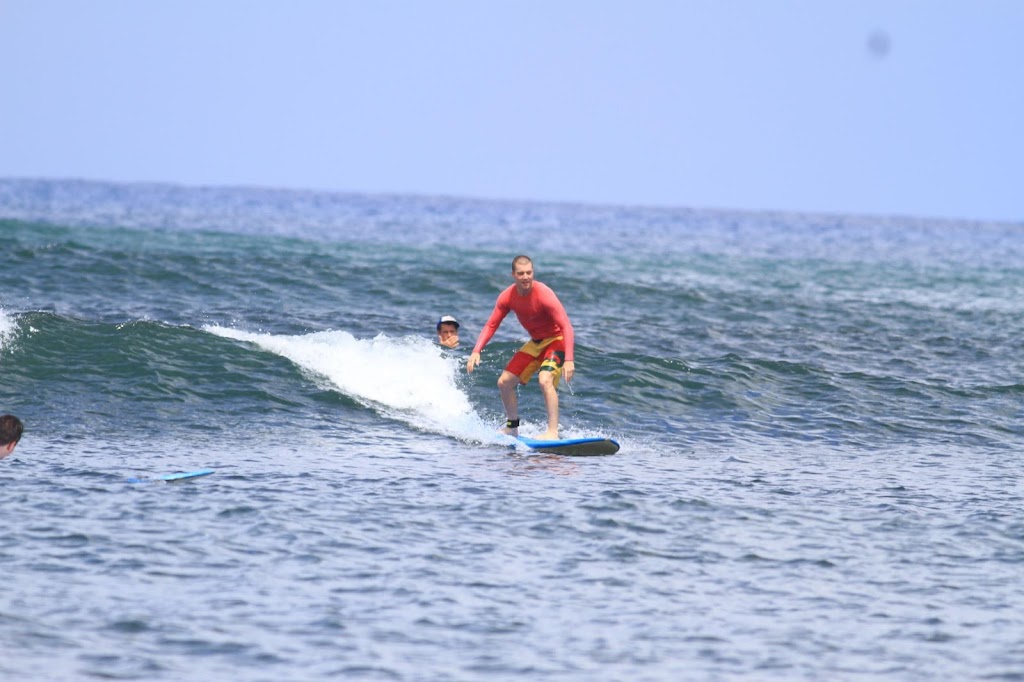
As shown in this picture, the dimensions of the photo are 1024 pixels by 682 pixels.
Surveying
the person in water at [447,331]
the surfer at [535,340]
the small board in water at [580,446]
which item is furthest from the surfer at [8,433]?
the small board in water at [580,446]

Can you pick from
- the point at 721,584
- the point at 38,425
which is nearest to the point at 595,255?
the point at 38,425

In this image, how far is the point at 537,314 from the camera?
49.0 ft

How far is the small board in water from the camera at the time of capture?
14266 millimetres

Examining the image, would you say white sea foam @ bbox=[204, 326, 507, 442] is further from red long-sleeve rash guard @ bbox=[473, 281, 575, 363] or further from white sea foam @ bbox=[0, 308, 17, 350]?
white sea foam @ bbox=[0, 308, 17, 350]

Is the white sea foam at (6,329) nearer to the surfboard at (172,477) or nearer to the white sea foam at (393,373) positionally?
the white sea foam at (393,373)

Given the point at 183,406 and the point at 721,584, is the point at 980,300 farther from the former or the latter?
the point at 721,584

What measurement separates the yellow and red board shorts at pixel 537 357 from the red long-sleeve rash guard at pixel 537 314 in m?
0.09

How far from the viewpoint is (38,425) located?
1466cm

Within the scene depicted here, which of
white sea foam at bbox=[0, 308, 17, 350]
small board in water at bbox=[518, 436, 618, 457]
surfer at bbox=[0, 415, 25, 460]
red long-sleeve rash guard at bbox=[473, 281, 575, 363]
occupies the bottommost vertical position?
small board in water at bbox=[518, 436, 618, 457]

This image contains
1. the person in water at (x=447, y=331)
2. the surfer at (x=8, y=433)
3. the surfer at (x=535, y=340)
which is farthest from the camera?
the person in water at (x=447, y=331)

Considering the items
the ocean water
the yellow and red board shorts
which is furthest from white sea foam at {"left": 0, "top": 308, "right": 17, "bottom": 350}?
the yellow and red board shorts

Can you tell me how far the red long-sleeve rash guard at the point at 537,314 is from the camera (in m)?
14.7

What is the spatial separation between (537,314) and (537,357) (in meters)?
0.61

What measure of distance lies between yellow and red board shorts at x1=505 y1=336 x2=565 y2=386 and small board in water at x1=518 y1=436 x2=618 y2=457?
36.8 inches
